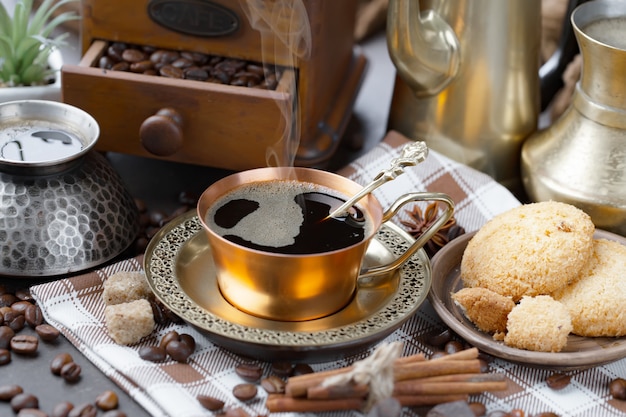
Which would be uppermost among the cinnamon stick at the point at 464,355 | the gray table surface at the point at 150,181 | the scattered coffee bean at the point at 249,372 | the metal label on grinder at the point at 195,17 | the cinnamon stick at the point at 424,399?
the metal label on grinder at the point at 195,17

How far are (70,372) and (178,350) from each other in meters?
0.15

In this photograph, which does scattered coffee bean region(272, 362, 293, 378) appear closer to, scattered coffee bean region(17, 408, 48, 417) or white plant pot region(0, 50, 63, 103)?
scattered coffee bean region(17, 408, 48, 417)

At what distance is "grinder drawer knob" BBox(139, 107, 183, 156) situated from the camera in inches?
55.7

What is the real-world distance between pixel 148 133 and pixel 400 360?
59cm

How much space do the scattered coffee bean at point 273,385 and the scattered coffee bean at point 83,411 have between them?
0.72ft

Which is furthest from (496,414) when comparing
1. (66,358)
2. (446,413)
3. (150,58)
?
(150,58)

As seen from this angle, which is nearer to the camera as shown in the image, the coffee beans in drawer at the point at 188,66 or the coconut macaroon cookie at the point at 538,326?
the coconut macaroon cookie at the point at 538,326

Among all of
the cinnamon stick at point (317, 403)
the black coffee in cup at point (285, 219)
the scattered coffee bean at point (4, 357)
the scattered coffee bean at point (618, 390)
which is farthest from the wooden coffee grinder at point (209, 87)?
the scattered coffee bean at point (618, 390)

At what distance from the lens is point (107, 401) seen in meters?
1.11

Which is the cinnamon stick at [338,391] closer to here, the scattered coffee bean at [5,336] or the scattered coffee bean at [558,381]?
the scattered coffee bean at [558,381]

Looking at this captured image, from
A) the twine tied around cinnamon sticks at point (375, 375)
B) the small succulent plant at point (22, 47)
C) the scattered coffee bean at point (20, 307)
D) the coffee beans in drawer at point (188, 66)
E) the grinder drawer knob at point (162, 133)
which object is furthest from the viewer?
the small succulent plant at point (22, 47)

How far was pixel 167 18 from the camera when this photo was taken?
1.55m

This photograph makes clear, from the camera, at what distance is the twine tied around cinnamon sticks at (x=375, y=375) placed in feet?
3.42

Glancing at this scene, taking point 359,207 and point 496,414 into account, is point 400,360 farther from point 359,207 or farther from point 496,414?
point 359,207
